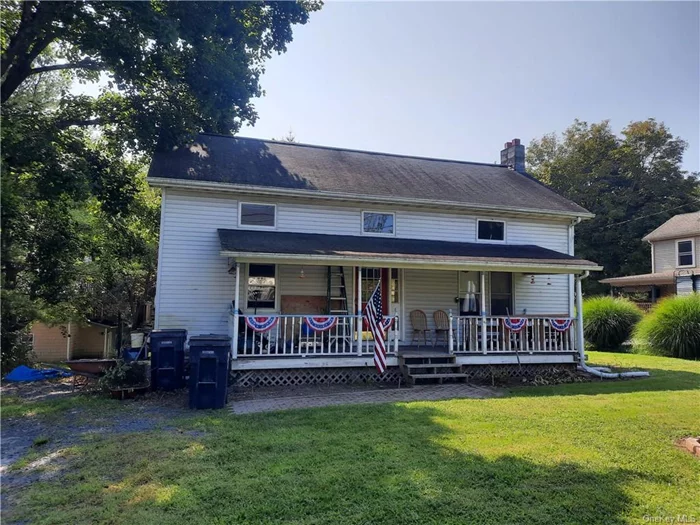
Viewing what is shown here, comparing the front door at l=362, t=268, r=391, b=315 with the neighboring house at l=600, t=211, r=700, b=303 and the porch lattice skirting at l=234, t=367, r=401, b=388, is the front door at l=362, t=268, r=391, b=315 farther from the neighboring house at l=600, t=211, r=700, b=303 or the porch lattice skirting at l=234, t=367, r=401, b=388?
the neighboring house at l=600, t=211, r=700, b=303

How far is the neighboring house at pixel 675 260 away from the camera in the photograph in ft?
83.4

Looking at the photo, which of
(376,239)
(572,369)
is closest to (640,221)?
(572,369)

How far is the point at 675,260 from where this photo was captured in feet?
89.5

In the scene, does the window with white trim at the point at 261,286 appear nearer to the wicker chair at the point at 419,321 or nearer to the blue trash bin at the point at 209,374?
the blue trash bin at the point at 209,374

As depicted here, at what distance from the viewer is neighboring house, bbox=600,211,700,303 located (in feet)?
83.4

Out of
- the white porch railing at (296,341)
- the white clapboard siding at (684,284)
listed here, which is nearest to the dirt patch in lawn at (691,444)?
the white porch railing at (296,341)

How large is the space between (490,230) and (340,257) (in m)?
5.97

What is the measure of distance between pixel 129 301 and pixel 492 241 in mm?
15804

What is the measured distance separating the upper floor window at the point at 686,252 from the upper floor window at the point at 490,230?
20279mm

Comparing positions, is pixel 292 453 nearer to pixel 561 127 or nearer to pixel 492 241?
pixel 492 241

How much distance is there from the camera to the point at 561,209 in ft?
44.7

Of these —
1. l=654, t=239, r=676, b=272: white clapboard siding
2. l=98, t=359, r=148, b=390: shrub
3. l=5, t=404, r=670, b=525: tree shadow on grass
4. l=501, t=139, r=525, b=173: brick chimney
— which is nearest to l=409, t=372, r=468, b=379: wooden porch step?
l=5, t=404, r=670, b=525: tree shadow on grass

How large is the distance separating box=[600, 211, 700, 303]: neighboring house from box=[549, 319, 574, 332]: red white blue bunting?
18.6 metres

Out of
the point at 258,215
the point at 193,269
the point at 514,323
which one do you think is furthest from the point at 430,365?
the point at 193,269
